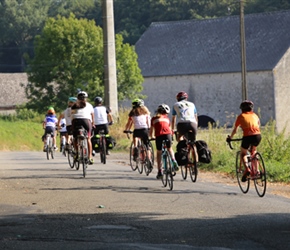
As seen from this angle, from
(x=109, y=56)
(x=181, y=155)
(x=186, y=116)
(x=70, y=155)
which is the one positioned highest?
(x=109, y=56)

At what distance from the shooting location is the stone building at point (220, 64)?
80.8m

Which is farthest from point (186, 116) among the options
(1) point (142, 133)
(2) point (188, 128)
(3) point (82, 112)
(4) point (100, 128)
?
(4) point (100, 128)

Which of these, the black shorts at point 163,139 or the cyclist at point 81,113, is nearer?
the black shorts at point 163,139

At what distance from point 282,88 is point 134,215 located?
6824cm

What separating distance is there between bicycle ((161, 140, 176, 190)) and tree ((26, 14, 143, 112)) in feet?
179

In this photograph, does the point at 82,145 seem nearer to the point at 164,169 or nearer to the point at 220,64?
the point at 164,169

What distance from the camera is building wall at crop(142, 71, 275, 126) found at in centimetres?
8056

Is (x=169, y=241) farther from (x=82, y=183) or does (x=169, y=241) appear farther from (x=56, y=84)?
(x=56, y=84)

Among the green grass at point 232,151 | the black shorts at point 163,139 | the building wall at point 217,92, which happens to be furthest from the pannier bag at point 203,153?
the building wall at point 217,92

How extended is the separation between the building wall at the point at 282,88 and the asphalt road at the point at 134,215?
60180 mm

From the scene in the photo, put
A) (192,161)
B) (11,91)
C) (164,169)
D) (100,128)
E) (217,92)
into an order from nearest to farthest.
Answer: (164,169)
(192,161)
(100,128)
(217,92)
(11,91)

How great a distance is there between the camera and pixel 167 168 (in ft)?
60.3

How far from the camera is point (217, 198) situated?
646 inches

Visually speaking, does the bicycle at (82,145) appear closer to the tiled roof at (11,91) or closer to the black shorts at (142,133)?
the black shorts at (142,133)
